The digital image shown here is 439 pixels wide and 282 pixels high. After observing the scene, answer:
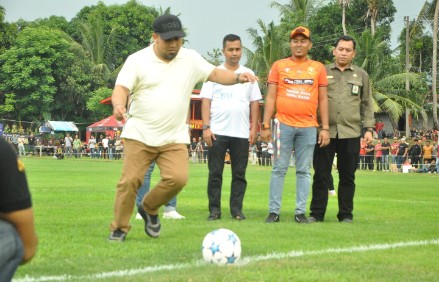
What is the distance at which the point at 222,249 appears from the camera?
20.8 feet

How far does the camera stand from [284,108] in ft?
32.4

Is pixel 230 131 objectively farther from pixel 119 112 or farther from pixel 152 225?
pixel 119 112

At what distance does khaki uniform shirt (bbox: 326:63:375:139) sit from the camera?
10.3m

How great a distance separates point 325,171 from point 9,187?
7.46 meters

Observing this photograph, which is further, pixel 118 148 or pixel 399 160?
pixel 118 148

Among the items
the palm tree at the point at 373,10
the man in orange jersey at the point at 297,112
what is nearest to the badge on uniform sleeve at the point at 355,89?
the man in orange jersey at the point at 297,112

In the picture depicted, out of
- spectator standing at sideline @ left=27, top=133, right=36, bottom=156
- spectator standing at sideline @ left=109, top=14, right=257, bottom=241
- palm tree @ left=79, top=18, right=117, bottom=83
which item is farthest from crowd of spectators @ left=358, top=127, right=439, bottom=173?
palm tree @ left=79, top=18, right=117, bottom=83

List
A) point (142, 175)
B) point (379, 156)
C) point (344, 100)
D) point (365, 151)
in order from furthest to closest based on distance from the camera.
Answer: point (365, 151) → point (379, 156) → point (344, 100) → point (142, 175)

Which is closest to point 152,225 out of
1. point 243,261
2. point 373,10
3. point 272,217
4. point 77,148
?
point 243,261

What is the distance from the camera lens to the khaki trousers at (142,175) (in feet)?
25.8

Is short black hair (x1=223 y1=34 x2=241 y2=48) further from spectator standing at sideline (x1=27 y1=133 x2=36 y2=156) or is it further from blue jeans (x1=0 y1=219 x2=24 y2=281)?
spectator standing at sideline (x1=27 y1=133 x2=36 y2=156)

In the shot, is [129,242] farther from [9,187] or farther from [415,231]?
[9,187]

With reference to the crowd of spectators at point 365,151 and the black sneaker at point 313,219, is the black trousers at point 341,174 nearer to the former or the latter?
the black sneaker at point 313,219

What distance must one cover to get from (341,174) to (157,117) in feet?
11.0
